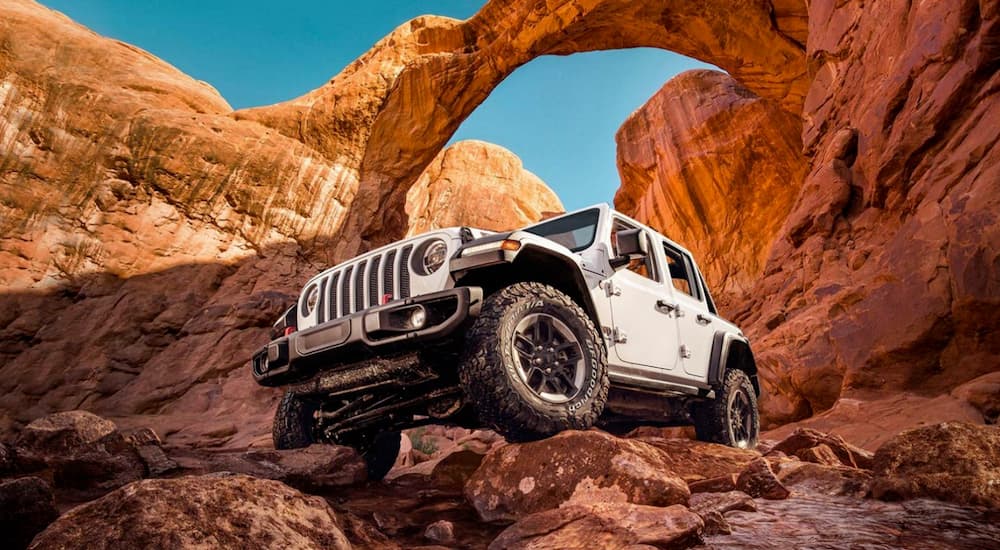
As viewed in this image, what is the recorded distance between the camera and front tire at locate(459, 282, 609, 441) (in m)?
3.36

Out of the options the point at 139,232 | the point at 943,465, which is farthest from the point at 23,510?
the point at 139,232

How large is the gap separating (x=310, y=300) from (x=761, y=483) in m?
3.37

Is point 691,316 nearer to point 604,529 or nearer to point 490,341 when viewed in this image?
point 490,341

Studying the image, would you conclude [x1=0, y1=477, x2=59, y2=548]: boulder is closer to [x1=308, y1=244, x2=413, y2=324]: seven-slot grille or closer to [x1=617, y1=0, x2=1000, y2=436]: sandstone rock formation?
[x1=308, y1=244, x2=413, y2=324]: seven-slot grille

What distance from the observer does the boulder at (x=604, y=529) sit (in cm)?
233

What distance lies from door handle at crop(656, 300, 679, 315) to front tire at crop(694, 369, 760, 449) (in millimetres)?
982

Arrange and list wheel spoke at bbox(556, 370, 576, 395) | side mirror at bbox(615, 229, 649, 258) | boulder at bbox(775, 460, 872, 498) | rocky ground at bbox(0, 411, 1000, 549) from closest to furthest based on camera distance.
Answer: rocky ground at bbox(0, 411, 1000, 549) < boulder at bbox(775, 460, 872, 498) < wheel spoke at bbox(556, 370, 576, 395) < side mirror at bbox(615, 229, 649, 258)

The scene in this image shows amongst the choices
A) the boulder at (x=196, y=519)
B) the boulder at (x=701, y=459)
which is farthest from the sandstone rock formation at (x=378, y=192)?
the boulder at (x=196, y=519)

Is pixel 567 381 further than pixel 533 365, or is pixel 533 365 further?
pixel 567 381

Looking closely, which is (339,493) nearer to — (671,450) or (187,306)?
(671,450)

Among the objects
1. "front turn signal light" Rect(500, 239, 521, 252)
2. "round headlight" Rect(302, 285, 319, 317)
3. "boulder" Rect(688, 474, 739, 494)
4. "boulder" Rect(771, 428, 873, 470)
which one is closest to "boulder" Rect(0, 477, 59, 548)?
"front turn signal light" Rect(500, 239, 521, 252)

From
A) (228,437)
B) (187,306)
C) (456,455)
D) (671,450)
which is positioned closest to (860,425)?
(671,450)

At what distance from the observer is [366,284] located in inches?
167

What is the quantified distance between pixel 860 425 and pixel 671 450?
3.35 metres
